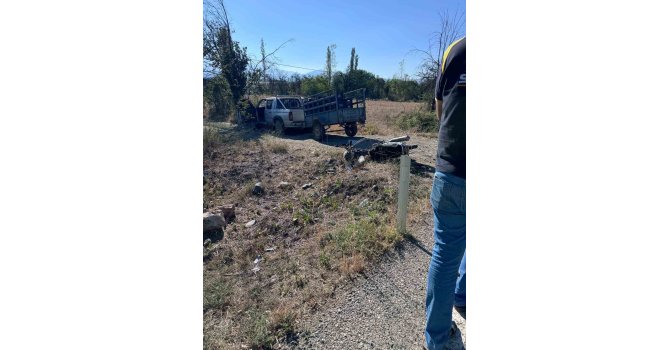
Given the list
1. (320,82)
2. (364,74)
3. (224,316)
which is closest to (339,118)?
(224,316)

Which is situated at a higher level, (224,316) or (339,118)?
(339,118)

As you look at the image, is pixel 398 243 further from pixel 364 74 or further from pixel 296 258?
pixel 364 74

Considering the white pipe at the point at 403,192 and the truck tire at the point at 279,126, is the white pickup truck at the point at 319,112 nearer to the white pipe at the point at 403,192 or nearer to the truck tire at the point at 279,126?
the truck tire at the point at 279,126

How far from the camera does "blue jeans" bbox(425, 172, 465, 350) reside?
1573 millimetres

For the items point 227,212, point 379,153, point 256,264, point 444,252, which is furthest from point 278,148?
point 444,252

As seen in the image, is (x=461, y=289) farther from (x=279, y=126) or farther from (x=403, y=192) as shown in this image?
(x=279, y=126)

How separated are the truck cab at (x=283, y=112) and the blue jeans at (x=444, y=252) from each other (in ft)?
34.0

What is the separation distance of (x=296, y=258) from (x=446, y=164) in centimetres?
213

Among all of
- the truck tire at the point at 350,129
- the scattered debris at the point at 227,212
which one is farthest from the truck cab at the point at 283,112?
the scattered debris at the point at 227,212

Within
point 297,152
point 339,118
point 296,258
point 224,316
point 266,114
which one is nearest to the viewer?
point 224,316

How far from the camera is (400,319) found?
223cm

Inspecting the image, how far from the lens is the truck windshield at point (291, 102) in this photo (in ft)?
39.8

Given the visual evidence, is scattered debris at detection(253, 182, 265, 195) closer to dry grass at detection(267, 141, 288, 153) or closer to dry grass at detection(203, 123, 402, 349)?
dry grass at detection(203, 123, 402, 349)

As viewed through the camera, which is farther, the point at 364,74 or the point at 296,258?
the point at 364,74
